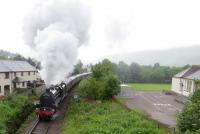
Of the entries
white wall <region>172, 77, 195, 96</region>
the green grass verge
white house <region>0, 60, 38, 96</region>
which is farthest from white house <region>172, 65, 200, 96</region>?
white house <region>0, 60, 38, 96</region>

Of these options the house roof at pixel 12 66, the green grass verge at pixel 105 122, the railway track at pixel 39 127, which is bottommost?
the railway track at pixel 39 127

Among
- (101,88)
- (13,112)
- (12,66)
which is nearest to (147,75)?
(12,66)

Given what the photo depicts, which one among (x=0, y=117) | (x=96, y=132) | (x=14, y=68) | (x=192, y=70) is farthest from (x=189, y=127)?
(x=14, y=68)

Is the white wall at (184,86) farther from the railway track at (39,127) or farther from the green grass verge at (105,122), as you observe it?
the railway track at (39,127)

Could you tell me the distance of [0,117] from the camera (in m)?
23.8

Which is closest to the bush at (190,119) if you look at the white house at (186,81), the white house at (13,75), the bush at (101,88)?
the bush at (101,88)

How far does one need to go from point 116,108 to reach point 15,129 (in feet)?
36.8

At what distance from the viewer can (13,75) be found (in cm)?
4416

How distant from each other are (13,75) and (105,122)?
26.5 m

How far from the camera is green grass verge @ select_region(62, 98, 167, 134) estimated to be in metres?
20.2

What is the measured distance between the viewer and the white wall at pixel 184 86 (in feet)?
123

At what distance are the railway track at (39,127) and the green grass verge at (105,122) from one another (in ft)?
5.29

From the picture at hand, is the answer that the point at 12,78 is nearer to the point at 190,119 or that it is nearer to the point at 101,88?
the point at 101,88

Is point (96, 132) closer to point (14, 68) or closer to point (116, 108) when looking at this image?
point (116, 108)
